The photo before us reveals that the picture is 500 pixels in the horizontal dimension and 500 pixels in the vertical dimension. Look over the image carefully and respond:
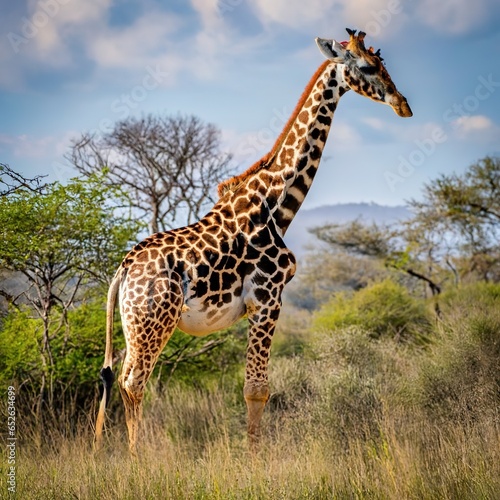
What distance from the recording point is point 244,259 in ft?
19.2

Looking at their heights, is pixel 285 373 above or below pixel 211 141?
below

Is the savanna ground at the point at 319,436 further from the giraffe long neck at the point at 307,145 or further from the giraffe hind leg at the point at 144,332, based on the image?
the giraffe long neck at the point at 307,145

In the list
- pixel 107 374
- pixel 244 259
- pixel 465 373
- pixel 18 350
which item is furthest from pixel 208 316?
pixel 465 373

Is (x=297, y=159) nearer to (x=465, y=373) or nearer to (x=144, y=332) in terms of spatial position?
Result: (x=144, y=332)

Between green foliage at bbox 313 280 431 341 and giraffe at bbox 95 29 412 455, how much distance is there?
8002 millimetres

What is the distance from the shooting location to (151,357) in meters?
5.59

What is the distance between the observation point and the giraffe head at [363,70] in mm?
5852

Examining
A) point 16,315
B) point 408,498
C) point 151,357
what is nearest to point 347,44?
point 151,357

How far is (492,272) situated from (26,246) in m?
19.9

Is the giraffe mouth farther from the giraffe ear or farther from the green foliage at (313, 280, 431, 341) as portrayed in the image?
the green foliage at (313, 280, 431, 341)

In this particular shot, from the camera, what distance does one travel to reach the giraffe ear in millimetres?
5809

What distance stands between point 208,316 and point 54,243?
2693 millimetres

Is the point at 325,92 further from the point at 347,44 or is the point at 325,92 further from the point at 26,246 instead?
the point at 26,246

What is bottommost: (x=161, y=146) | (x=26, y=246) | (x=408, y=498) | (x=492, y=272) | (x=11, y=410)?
(x=408, y=498)
